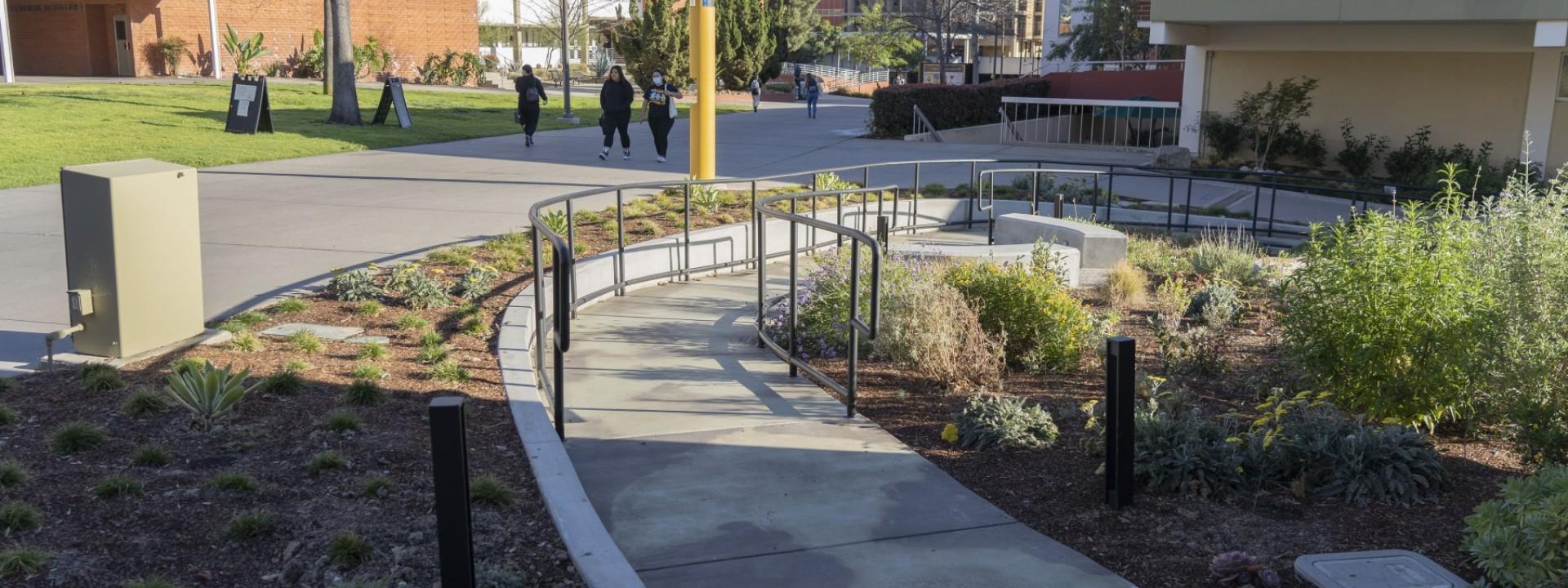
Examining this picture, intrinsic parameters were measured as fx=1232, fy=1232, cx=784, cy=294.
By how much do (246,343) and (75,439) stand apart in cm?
182

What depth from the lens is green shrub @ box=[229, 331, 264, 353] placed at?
6883 millimetres

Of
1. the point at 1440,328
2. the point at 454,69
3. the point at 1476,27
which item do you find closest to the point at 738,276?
the point at 1440,328

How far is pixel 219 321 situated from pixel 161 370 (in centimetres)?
135

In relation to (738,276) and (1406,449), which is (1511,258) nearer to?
(1406,449)

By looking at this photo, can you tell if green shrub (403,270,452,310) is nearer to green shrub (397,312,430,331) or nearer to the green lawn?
green shrub (397,312,430,331)

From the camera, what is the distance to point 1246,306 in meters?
8.91

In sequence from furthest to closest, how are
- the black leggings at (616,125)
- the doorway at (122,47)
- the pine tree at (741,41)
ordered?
1. the pine tree at (741,41)
2. the doorway at (122,47)
3. the black leggings at (616,125)

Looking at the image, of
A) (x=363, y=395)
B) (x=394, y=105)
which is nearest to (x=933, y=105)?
(x=394, y=105)

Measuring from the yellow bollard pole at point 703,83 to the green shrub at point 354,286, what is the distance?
557cm

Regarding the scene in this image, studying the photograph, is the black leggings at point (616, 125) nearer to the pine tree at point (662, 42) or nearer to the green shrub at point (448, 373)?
the green shrub at point (448, 373)

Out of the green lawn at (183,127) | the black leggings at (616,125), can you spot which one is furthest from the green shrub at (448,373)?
the black leggings at (616,125)

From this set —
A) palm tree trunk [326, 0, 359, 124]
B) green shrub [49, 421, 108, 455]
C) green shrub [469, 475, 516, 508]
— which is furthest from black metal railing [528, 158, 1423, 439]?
palm tree trunk [326, 0, 359, 124]

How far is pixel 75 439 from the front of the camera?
5109 mm

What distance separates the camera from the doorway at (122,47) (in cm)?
4043
